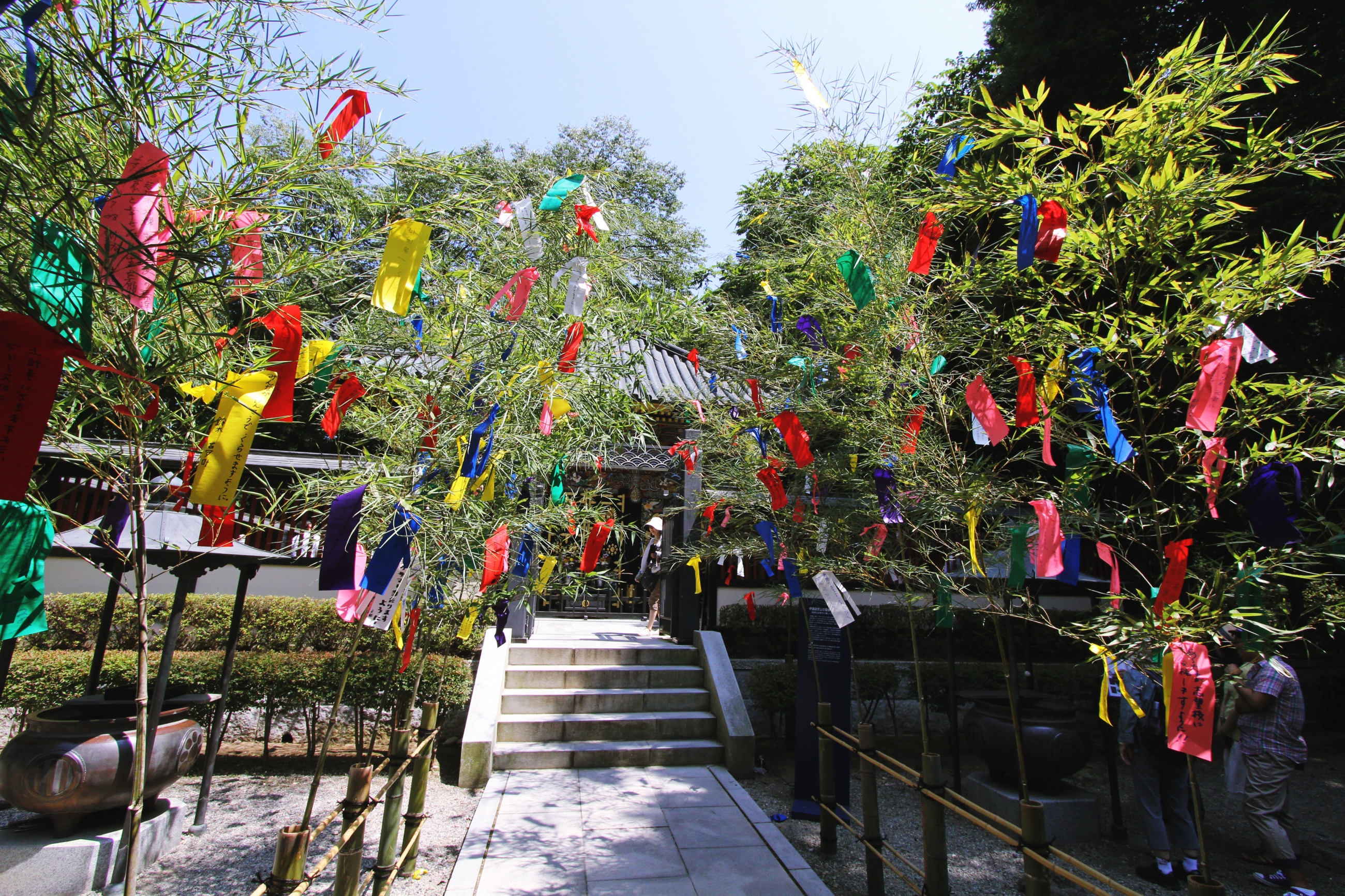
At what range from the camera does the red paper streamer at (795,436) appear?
144 inches

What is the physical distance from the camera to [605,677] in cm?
593

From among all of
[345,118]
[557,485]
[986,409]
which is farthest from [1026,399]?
[557,485]

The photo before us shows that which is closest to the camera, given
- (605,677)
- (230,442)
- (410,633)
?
(230,442)

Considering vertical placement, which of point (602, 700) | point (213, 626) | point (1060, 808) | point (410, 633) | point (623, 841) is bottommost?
point (623, 841)

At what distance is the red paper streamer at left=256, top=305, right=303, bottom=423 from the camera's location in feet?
5.92

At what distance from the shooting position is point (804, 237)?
4391mm

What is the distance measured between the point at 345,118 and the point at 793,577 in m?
3.33

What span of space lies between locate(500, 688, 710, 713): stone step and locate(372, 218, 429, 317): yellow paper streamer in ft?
14.3

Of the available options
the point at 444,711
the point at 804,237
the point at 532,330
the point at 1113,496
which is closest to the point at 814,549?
the point at 804,237

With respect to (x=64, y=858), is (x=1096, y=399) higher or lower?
higher

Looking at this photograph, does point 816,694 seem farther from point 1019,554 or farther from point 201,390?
point 201,390

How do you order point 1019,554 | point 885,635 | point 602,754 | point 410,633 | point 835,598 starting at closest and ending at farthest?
point 1019,554
point 410,633
point 835,598
point 602,754
point 885,635

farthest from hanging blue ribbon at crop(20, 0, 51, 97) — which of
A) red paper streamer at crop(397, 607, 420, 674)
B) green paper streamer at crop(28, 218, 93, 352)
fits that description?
red paper streamer at crop(397, 607, 420, 674)

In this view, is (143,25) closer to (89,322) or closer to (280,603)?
(89,322)
